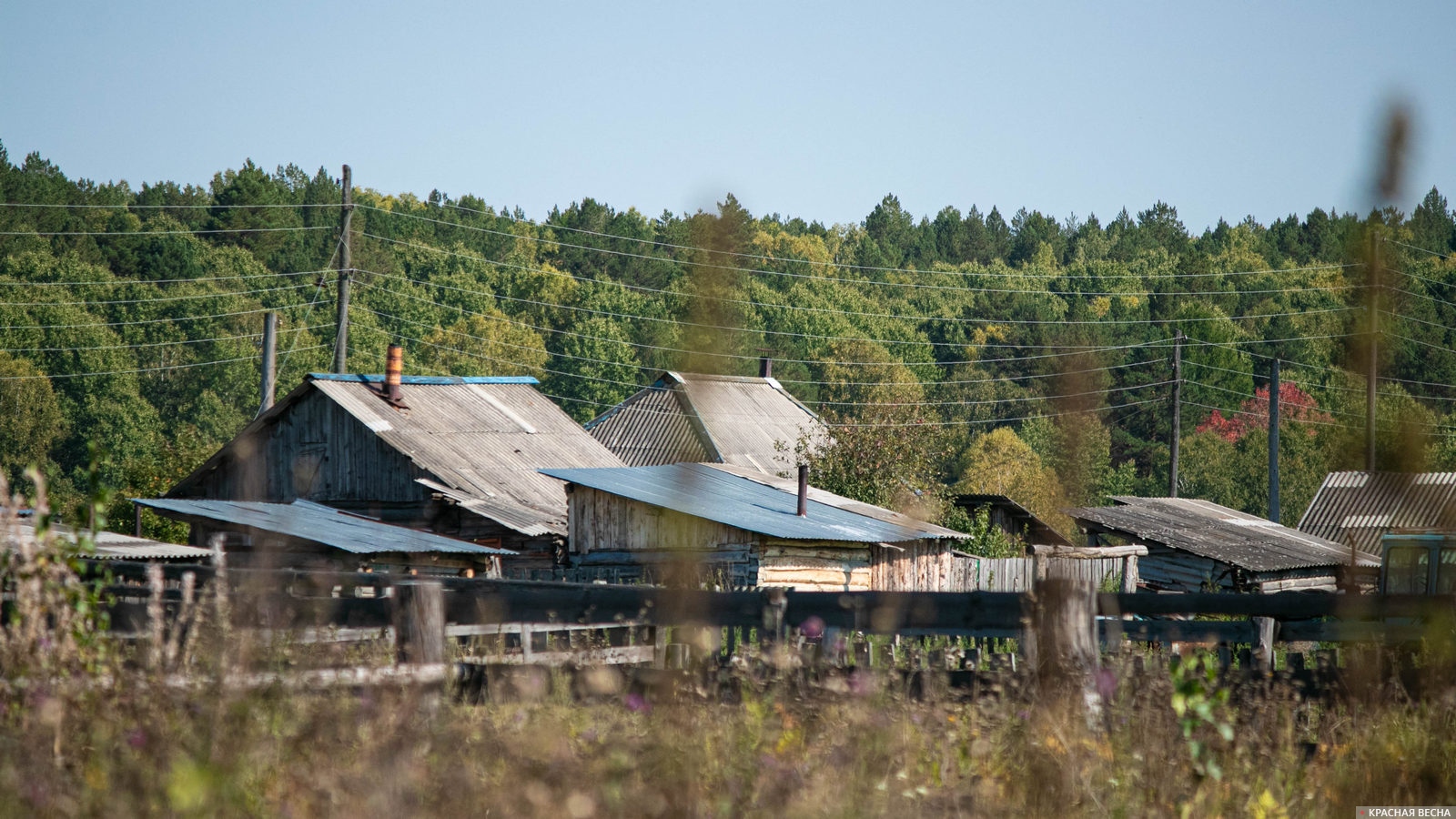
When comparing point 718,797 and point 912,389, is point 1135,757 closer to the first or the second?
point 718,797

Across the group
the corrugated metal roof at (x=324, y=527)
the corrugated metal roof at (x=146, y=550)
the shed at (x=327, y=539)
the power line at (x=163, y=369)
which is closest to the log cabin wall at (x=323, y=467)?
the shed at (x=327, y=539)

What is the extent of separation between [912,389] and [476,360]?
22670 millimetres

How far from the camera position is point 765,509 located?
74.9 ft

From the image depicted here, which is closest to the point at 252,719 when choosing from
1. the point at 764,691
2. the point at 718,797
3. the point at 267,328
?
the point at 718,797

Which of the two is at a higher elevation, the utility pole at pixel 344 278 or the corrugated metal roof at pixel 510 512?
the utility pole at pixel 344 278

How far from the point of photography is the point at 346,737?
3.94 meters

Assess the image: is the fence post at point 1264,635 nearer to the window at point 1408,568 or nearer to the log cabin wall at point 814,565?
the window at point 1408,568

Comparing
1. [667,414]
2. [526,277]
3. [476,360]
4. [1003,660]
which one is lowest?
[1003,660]

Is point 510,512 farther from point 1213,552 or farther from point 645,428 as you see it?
point 645,428

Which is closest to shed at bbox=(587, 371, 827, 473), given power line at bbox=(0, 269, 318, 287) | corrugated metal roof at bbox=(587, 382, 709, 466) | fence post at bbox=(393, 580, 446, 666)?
corrugated metal roof at bbox=(587, 382, 709, 466)

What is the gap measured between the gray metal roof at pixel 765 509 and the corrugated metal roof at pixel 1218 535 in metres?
5.23

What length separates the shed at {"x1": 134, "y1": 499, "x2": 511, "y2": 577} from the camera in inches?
719

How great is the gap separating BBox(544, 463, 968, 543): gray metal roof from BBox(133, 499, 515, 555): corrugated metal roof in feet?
7.71

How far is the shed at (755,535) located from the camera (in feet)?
70.0
